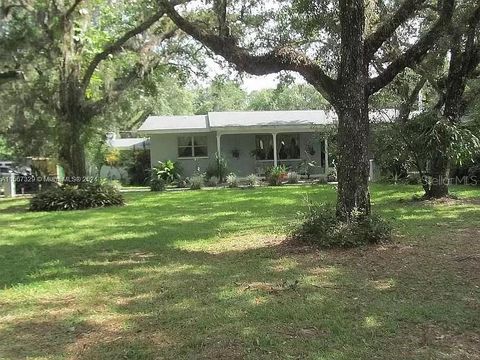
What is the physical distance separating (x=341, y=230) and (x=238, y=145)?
2035cm

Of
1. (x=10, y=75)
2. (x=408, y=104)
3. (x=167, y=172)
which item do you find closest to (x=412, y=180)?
(x=408, y=104)

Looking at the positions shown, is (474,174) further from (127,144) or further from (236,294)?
(127,144)

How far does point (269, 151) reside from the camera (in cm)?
2875

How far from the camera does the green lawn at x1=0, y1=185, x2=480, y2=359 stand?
15.0 feet

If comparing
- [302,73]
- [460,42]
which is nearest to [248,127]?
[460,42]

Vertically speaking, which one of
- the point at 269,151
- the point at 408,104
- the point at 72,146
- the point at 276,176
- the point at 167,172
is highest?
the point at 408,104

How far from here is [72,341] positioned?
485 cm

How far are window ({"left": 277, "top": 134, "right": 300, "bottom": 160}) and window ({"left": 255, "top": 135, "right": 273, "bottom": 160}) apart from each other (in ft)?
1.50

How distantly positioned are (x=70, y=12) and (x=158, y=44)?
3.49m

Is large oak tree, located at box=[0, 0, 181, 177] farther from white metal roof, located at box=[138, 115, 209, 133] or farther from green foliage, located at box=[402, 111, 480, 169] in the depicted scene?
green foliage, located at box=[402, 111, 480, 169]

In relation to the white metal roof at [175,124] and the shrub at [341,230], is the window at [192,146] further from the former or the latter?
the shrub at [341,230]

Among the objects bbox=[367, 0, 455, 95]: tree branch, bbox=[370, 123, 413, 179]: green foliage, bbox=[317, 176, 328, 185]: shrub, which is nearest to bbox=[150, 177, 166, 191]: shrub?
bbox=[317, 176, 328, 185]: shrub

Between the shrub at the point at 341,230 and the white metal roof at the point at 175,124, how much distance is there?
18.8 metres

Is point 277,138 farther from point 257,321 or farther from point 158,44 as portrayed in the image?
point 257,321
